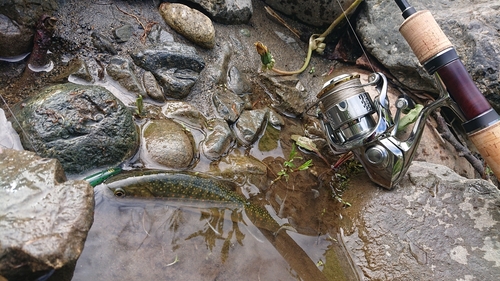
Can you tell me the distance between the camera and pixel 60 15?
3828 mm

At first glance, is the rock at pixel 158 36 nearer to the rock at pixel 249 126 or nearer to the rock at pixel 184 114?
the rock at pixel 184 114

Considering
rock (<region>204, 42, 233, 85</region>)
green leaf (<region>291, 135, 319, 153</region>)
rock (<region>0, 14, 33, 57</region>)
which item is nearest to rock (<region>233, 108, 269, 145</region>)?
green leaf (<region>291, 135, 319, 153</region>)


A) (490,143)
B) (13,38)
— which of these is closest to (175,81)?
(13,38)

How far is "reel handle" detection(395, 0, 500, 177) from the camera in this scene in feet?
9.59

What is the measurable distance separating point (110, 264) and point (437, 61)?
2781 mm

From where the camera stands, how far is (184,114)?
3832mm

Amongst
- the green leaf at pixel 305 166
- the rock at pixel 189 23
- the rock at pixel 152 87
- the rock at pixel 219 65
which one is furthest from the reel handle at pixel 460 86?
the rock at pixel 152 87

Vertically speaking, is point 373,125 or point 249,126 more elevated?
point 249,126

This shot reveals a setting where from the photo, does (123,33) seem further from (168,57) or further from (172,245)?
(172,245)

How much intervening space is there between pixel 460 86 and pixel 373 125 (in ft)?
2.29

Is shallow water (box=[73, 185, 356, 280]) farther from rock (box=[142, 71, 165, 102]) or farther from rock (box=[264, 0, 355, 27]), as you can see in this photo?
rock (box=[264, 0, 355, 27])

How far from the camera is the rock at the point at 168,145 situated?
3.44m

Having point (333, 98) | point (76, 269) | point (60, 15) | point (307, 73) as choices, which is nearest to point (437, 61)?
point (333, 98)

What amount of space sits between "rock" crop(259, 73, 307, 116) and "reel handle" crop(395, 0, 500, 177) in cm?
149
